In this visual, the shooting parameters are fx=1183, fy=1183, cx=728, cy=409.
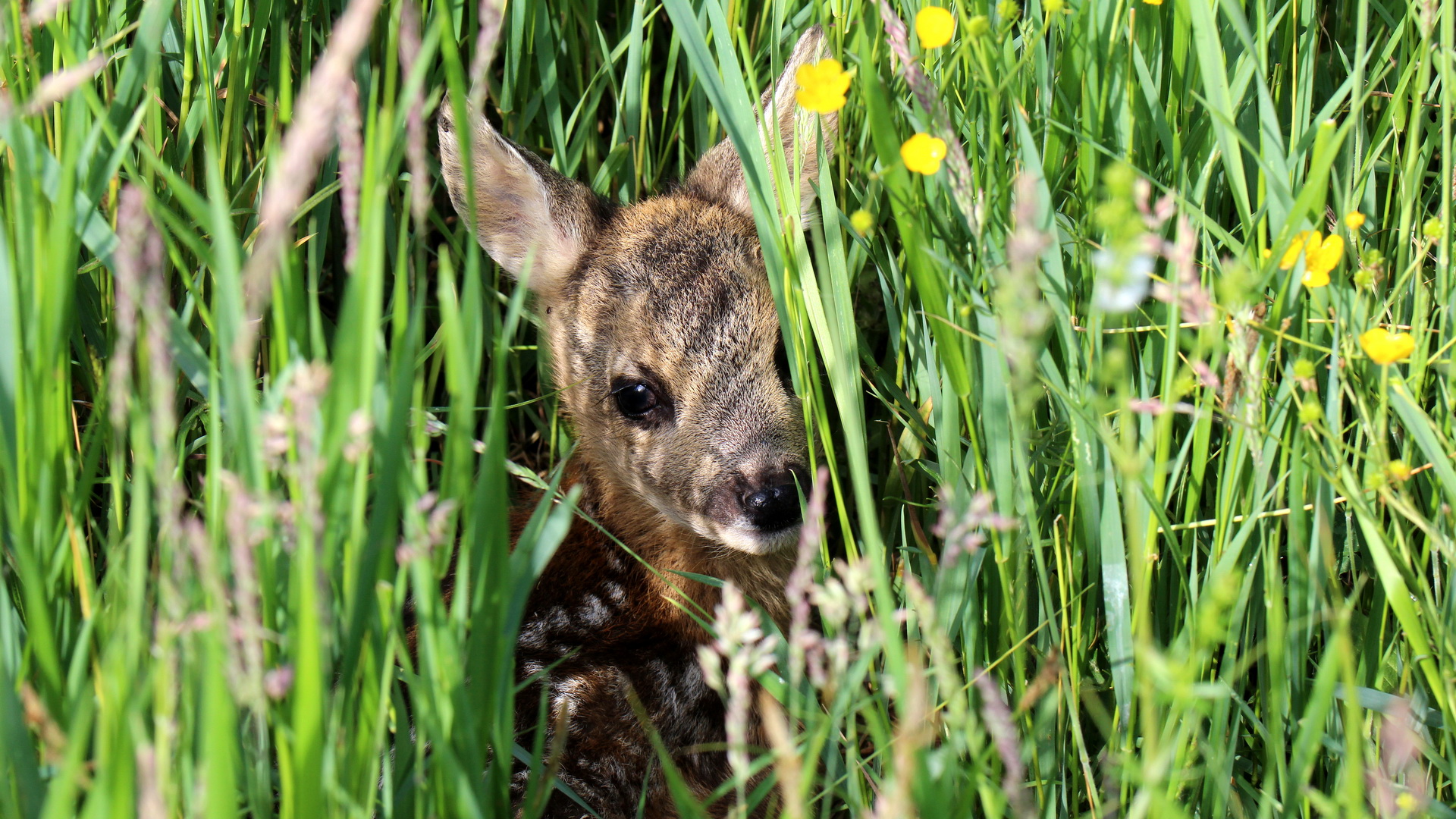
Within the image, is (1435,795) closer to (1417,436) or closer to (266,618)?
(1417,436)

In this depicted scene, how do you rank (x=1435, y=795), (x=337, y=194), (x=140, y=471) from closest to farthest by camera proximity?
1. (x=140, y=471)
2. (x=1435, y=795)
3. (x=337, y=194)

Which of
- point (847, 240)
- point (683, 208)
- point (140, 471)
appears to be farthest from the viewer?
point (683, 208)

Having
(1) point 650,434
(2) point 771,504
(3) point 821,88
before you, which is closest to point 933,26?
(3) point 821,88

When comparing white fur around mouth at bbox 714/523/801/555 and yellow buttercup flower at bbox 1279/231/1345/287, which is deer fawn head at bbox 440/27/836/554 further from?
yellow buttercup flower at bbox 1279/231/1345/287

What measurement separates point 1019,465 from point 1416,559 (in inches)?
34.4

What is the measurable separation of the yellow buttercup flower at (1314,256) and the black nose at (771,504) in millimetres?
1286

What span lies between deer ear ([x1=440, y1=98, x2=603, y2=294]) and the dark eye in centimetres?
45

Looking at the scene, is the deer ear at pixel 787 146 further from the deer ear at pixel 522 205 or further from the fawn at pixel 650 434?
the deer ear at pixel 522 205

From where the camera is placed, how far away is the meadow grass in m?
1.24

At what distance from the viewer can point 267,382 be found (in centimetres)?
160

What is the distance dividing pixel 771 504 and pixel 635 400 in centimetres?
60

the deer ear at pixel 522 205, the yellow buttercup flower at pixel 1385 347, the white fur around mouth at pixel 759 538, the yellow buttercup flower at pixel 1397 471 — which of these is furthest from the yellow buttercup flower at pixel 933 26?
the deer ear at pixel 522 205

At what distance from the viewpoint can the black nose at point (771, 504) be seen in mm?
Answer: 2887

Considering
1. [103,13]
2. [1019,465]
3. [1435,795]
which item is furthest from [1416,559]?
[103,13]
